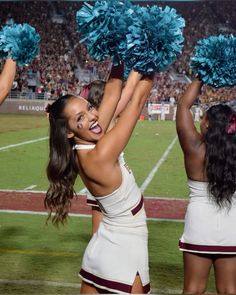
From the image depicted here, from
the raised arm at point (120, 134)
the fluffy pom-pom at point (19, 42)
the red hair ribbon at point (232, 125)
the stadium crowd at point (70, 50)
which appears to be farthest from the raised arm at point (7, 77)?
the stadium crowd at point (70, 50)

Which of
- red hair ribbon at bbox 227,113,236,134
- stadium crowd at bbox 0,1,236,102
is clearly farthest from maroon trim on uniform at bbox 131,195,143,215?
stadium crowd at bbox 0,1,236,102

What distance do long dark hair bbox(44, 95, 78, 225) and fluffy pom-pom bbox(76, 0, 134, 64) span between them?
40 cm

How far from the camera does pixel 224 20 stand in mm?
39031

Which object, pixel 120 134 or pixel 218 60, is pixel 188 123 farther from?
pixel 120 134

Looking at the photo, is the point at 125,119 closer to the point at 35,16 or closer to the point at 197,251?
the point at 197,251

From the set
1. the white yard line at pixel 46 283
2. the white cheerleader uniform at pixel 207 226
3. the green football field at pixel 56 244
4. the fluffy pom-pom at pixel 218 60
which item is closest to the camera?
the fluffy pom-pom at pixel 218 60

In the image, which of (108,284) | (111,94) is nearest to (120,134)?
(111,94)

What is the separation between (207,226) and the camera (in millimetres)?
3438

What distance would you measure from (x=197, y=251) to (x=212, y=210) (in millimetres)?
263

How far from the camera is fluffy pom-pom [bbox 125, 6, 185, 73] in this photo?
2.57 meters

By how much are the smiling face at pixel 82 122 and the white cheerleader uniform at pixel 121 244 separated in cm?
6

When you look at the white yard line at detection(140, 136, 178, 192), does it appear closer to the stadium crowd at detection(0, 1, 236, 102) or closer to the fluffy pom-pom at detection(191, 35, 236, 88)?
the fluffy pom-pom at detection(191, 35, 236, 88)

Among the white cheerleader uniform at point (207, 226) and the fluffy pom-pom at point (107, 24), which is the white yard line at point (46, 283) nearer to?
the white cheerleader uniform at point (207, 226)

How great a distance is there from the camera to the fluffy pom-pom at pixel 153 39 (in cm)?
257
